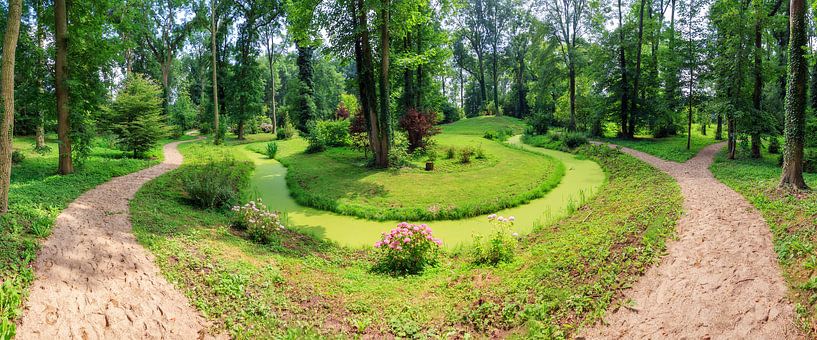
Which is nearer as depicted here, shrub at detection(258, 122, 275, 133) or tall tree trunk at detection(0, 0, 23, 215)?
tall tree trunk at detection(0, 0, 23, 215)

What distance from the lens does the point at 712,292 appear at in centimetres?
482

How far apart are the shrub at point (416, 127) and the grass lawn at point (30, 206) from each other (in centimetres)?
1095

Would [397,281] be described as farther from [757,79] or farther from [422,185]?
[757,79]

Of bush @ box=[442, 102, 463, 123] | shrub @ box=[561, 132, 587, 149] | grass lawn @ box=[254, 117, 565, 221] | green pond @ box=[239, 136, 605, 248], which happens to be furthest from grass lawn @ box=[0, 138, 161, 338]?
bush @ box=[442, 102, 463, 123]

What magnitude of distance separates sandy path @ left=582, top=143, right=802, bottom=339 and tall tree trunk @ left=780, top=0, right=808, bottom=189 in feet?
7.41

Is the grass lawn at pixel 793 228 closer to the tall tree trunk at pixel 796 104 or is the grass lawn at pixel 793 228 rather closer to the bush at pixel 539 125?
the tall tree trunk at pixel 796 104

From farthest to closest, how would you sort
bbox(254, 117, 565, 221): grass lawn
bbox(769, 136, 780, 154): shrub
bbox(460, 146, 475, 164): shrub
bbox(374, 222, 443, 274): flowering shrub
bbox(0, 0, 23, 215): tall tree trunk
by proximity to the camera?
bbox(460, 146, 475, 164): shrub → bbox(769, 136, 780, 154): shrub → bbox(254, 117, 565, 221): grass lawn → bbox(374, 222, 443, 274): flowering shrub → bbox(0, 0, 23, 215): tall tree trunk

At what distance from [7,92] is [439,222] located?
846 cm

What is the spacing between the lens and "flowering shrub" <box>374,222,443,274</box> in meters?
6.94

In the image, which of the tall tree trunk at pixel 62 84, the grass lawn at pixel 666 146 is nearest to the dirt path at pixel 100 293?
the tall tree trunk at pixel 62 84

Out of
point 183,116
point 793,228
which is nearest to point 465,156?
point 793,228

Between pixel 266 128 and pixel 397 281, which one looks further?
pixel 266 128

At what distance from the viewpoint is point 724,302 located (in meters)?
4.60

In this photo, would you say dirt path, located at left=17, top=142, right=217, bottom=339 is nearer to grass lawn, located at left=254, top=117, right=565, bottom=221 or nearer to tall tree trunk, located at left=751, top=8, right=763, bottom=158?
grass lawn, located at left=254, top=117, right=565, bottom=221
